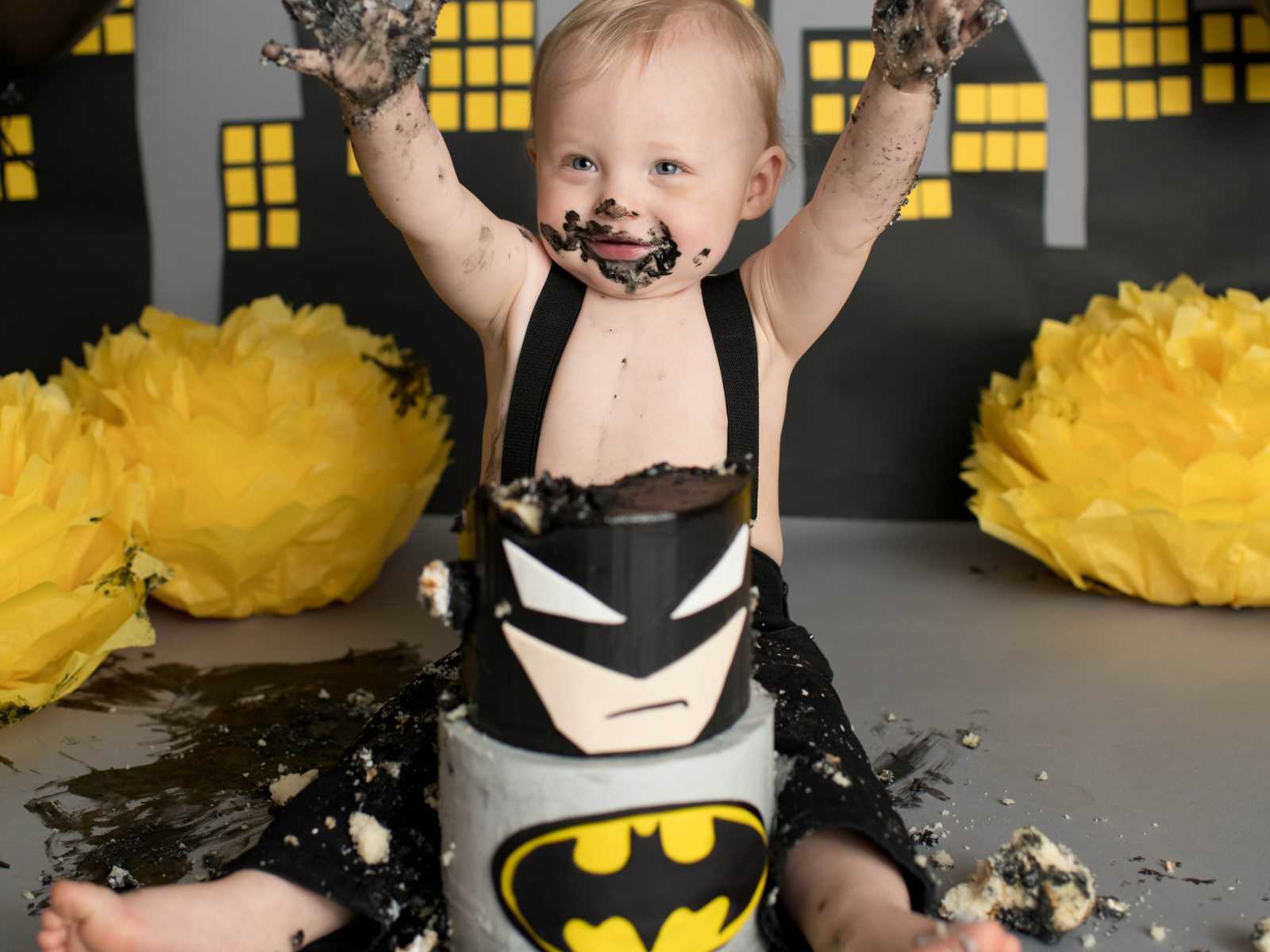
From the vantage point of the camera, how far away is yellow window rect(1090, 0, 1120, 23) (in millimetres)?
1716

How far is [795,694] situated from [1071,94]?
3.60ft

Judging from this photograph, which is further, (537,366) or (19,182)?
(19,182)

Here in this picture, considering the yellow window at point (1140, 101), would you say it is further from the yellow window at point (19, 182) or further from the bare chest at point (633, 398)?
the yellow window at point (19, 182)

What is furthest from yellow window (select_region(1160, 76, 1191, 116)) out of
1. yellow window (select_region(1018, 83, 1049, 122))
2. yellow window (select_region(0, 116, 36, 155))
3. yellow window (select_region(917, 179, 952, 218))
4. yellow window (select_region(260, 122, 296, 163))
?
yellow window (select_region(0, 116, 36, 155))

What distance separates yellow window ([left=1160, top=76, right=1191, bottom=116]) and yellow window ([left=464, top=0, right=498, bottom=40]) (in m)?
0.85

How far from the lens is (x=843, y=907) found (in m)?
0.80

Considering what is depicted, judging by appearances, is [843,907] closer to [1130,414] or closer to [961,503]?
[1130,414]

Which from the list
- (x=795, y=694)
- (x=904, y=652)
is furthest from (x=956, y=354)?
(x=795, y=694)

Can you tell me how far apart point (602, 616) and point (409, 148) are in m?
0.41

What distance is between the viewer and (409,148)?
3.21 ft

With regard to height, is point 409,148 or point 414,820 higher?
point 409,148

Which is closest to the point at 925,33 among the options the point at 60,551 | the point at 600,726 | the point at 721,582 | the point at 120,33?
the point at 721,582

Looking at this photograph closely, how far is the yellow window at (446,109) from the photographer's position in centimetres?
177

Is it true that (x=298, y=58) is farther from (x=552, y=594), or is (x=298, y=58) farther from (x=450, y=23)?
(x=450, y=23)
